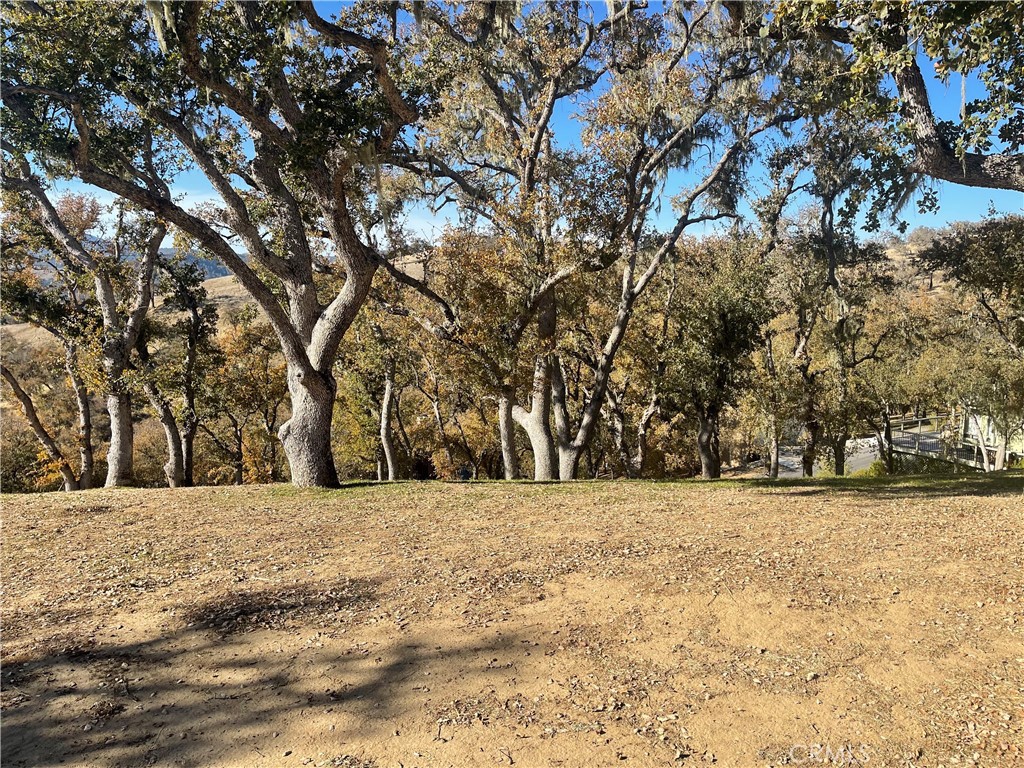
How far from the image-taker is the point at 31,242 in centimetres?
1455

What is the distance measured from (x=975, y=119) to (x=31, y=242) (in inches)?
749

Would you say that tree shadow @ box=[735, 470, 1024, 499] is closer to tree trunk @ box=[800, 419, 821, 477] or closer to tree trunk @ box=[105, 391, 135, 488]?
tree trunk @ box=[800, 419, 821, 477]

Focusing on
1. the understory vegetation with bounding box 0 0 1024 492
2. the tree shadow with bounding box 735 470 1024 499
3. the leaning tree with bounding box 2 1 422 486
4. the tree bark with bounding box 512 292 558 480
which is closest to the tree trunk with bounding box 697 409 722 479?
the understory vegetation with bounding box 0 0 1024 492

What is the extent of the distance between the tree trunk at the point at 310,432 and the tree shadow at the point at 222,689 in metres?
6.07

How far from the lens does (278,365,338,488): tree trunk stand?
10734 millimetres

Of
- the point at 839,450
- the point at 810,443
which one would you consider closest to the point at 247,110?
the point at 810,443

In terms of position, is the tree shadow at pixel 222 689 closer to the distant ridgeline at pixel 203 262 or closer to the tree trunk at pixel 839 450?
the distant ridgeline at pixel 203 262

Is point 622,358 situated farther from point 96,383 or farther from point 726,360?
point 96,383

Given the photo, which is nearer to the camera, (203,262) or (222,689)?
(222,689)

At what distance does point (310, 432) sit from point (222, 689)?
739 cm

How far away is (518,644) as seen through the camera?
4316 millimetres

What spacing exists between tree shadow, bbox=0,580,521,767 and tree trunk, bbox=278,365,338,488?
607 cm

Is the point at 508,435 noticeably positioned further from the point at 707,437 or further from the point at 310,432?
the point at 707,437

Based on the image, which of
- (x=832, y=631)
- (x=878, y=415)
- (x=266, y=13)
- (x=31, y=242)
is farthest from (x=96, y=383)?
(x=878, y=415)
